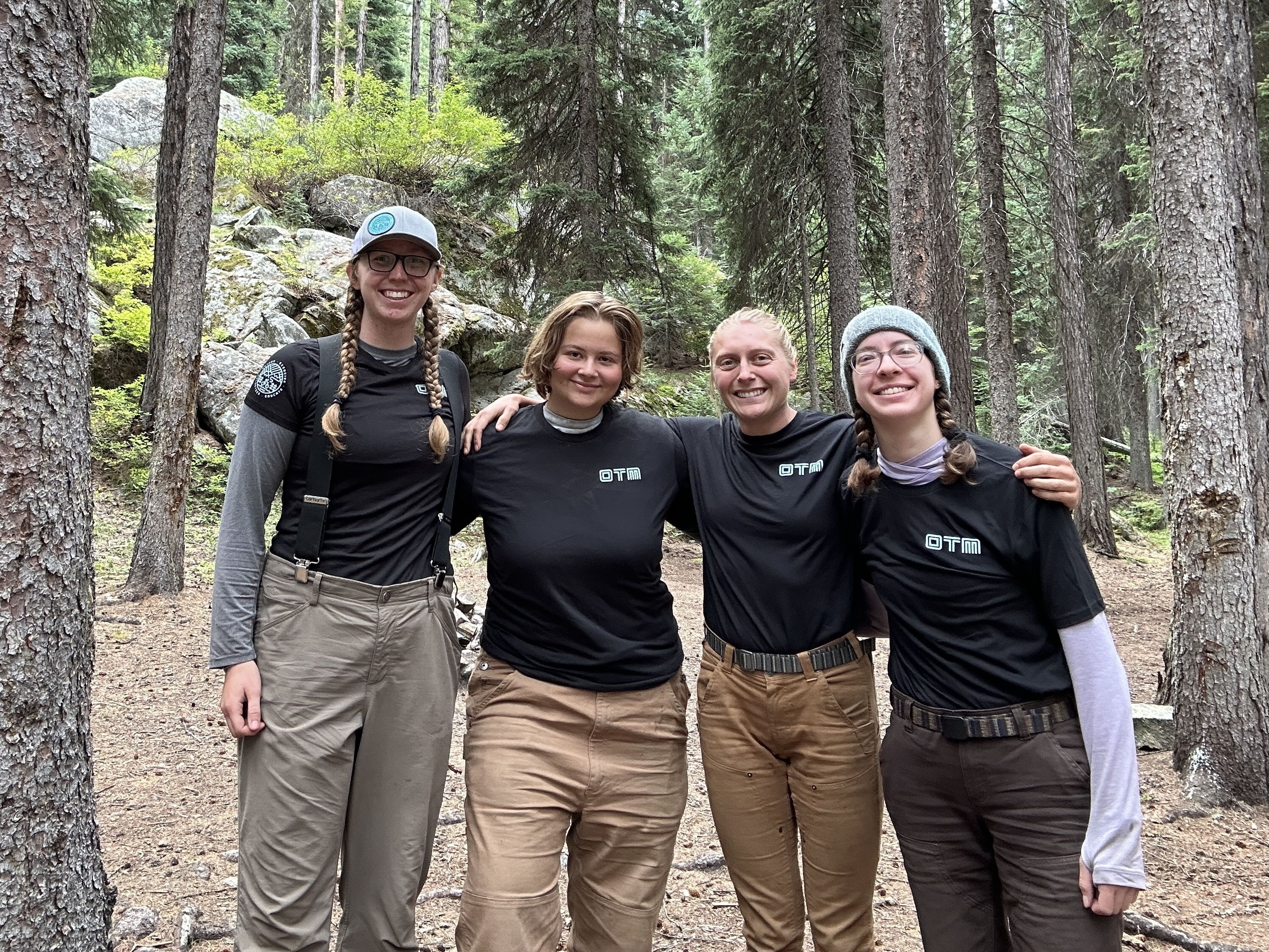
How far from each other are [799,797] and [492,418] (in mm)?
1606

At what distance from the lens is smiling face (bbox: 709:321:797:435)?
2.86m

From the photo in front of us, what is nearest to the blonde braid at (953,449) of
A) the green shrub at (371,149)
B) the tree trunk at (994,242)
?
the tree trunk at (994,242)

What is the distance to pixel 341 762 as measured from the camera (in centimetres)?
267

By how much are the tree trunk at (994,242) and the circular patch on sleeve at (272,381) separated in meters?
11.0

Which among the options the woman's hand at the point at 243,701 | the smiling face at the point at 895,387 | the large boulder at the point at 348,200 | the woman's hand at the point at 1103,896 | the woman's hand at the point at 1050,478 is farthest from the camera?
the large boulder at the point at 348,200

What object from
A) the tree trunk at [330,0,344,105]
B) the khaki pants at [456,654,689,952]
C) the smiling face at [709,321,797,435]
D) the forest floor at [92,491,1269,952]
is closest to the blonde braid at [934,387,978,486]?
the smiling face at [709,321,797,435]

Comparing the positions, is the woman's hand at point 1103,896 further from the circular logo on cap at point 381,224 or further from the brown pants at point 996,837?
the circular logo on cap at point 381,224

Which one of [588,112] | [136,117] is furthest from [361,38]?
[588,112]

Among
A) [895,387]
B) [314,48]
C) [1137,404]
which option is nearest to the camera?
[895,387]

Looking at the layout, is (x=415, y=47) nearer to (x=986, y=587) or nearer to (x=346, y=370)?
(x=346, y=370)

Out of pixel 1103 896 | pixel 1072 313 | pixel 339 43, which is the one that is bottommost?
pixel 1103 896

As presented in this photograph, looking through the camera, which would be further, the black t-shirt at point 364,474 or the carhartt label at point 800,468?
the carhartt label at point 800,468

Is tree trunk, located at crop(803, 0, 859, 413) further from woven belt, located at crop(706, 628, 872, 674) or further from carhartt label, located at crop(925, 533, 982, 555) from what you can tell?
carhartt label, located at crop(925, 533, 982, 555)

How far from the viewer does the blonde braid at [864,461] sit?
2.54 metres
